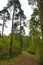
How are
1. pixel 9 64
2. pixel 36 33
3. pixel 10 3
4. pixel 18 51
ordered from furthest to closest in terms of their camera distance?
pixel 18 51, pixel 10 3, pixel 9 64, pixel 36 33

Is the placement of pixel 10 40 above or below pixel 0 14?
below

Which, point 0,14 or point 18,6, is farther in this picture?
point 0,14

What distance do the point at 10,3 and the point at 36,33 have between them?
2815 centimetres

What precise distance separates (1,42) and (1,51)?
5.68ft

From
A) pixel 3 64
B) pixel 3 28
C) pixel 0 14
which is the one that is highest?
pixel 0 14

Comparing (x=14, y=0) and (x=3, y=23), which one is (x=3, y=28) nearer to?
(x=3, y=23)

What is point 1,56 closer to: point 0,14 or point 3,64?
point 3,64

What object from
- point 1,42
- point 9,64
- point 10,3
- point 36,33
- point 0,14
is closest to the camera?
point 36,33

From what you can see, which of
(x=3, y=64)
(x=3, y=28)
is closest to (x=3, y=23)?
(x=3, y=28)

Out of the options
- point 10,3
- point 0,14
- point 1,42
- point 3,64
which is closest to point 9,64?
point 3,64

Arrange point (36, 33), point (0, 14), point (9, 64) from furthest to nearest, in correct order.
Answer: point (0, 14) < point (9, 64) < point (36, 33)

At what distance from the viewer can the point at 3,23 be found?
46.9m

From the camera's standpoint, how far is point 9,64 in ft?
80.4

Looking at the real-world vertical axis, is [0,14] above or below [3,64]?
above
